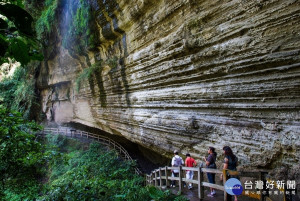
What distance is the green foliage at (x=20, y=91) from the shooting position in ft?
63.5

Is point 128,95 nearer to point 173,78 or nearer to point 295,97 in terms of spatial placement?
point 173,78

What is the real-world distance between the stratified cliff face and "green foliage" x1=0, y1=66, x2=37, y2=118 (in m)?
14.3

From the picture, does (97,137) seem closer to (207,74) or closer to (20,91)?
(20,91)

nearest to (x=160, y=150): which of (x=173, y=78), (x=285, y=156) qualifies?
(x=173, y=78)

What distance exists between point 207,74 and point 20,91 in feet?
68.3

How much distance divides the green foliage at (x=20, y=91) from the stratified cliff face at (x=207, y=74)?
1428 cm

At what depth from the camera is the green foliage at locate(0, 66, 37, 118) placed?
19359 mm

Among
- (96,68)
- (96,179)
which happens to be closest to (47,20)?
(96,68)

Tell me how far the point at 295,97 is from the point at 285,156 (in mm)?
1110

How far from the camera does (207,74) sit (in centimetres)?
482

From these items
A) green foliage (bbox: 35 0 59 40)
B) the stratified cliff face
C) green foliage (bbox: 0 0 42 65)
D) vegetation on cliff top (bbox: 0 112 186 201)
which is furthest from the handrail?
green foliage (bbox: 0 0 42 65)

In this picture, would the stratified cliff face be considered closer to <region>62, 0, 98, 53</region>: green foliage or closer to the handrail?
<region>62, 0, 98, 53</region>: green foliage

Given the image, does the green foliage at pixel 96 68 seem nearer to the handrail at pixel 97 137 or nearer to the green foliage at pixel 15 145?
the handrail at pixel 97 137

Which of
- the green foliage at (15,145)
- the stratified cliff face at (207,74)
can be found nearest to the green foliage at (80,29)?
the stratified cliff face at (207,74)
